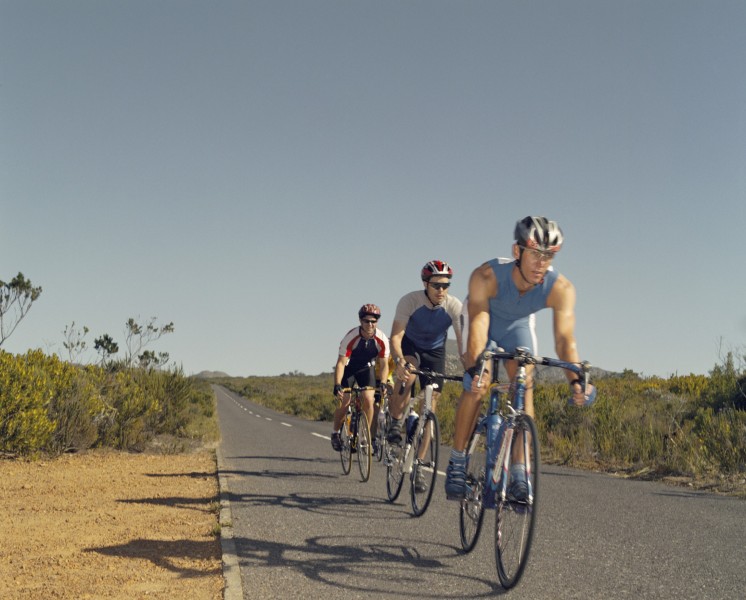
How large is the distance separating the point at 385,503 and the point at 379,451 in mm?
1269

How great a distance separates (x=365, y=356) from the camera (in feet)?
34.4

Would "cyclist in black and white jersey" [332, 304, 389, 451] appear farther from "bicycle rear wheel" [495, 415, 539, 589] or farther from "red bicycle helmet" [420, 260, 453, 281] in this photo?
"bicycle rear wheel" [495, 415, 539, 589]

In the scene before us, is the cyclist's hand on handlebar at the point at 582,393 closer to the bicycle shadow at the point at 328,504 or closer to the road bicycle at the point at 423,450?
the road bicycle at the point at 423,450

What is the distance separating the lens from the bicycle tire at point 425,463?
24.7 feet

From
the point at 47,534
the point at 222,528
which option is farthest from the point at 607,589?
the point at 47,534

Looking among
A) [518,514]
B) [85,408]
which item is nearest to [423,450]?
[518,514]

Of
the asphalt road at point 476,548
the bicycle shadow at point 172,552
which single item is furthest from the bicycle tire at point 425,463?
the bicycle shadow at point 172,552

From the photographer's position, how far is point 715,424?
41.7ft

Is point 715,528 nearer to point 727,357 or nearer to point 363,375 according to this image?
point 363,375

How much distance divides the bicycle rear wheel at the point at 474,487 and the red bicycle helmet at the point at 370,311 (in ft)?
14.3

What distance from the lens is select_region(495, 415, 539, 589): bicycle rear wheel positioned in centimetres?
457

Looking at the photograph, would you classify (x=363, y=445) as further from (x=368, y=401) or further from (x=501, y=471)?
(x=501, y=471)

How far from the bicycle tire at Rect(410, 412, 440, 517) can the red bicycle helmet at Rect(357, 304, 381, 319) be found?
2494mm

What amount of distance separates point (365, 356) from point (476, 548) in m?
4.56
